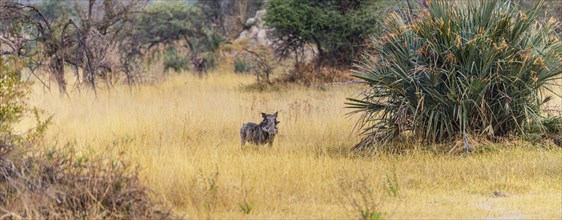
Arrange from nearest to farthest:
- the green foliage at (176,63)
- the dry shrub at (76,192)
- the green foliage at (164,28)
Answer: the dry shrub at (76,192)
the green foliage at (176,63)
the green foliage at (164,28)

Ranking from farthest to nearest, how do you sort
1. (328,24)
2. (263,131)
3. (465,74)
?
(328,24) < (263,131) < (465,74)

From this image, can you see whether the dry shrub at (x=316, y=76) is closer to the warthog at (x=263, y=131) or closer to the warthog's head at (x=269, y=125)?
the warthog at (x=263, y=131)

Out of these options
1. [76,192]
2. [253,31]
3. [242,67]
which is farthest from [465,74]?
[253,31]

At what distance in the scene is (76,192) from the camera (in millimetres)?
7102

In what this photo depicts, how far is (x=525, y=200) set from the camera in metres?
8.20

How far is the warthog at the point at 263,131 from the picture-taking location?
1097 cm

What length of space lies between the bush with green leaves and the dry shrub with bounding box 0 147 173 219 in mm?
4793

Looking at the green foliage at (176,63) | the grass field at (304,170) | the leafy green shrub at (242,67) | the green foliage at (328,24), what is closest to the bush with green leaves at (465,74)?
the grass field at (304,170)

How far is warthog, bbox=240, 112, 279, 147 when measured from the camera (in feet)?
36.0

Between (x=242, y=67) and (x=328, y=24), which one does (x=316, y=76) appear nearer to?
(x=328, y=24)

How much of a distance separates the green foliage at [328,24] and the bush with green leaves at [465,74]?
11.5m

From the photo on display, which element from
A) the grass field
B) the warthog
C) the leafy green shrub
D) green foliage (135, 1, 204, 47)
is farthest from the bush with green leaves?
green foliage (135, 1, 204, 47)

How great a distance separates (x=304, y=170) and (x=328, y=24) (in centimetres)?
1407

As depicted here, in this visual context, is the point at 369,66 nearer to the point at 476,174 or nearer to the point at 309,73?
the point at 476,174
